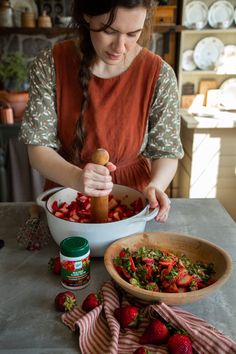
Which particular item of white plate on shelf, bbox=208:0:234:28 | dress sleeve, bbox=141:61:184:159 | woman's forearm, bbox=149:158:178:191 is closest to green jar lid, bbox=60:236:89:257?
woman's forearm, bbox=149:158:178:191

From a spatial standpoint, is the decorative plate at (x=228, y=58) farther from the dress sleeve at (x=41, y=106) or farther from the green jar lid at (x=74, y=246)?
the green jar lid at (x=74, y=246)

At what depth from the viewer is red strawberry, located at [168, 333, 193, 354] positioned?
0.65m

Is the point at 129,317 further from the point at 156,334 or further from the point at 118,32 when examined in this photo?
the point at 118,32

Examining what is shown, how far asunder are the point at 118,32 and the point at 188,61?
2.11m

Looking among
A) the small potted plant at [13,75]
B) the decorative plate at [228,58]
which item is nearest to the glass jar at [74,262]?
the small potted plant at [13,75]

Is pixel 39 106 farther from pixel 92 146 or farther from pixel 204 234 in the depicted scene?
pixel 204 234

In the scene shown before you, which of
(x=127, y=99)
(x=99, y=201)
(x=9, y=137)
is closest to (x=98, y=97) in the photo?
(x=127, y=99)

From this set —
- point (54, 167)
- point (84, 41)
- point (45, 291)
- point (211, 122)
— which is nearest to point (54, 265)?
point (45, 291)

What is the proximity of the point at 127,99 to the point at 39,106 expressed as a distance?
0.28 meters

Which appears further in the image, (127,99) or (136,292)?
(127,99)

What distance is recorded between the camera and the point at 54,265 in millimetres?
896

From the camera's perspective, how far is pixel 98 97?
118 cm

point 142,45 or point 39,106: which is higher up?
point 142,45

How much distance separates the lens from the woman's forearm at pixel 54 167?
971 mm
